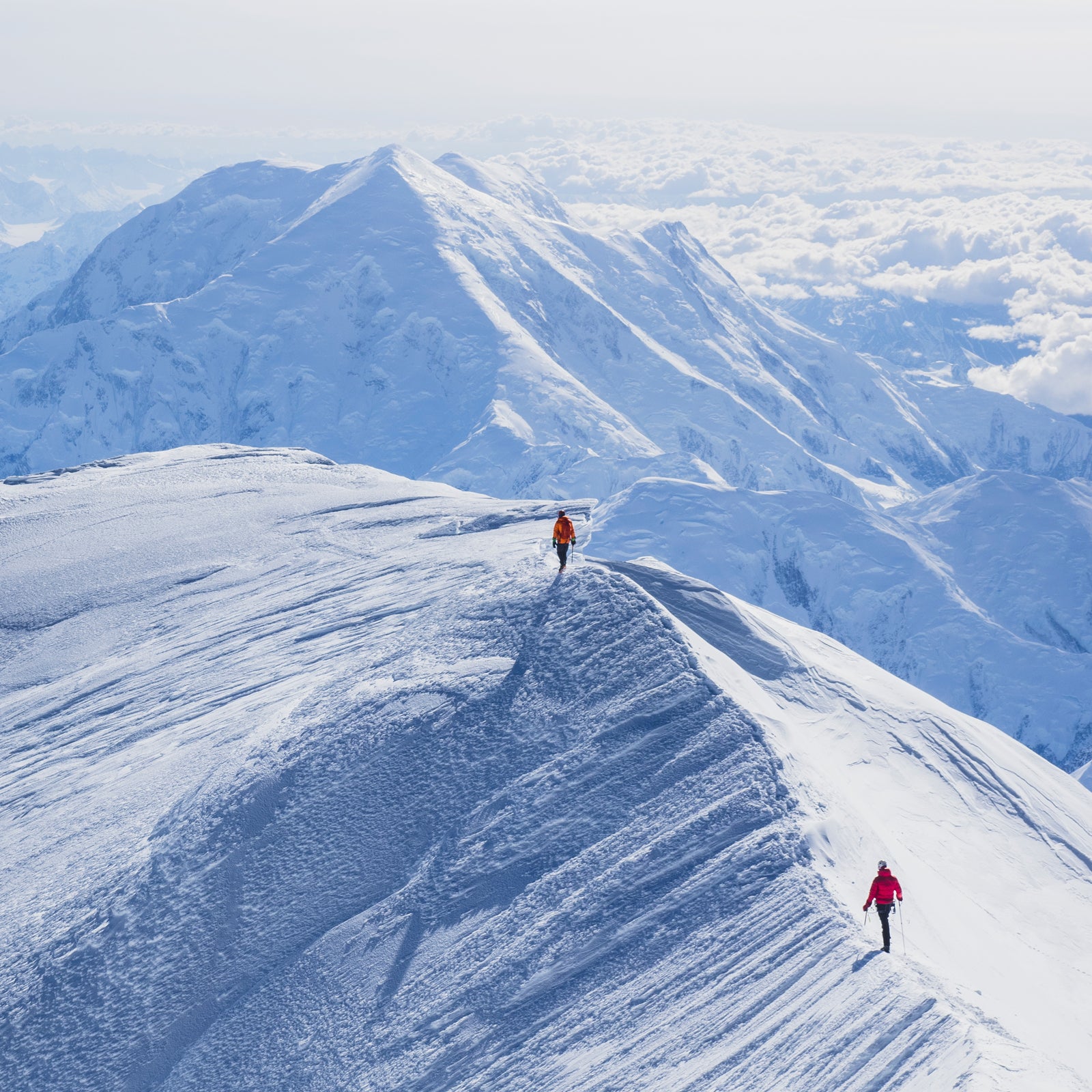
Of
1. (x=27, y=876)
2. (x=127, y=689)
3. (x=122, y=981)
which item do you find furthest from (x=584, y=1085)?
(x=127, y=689)

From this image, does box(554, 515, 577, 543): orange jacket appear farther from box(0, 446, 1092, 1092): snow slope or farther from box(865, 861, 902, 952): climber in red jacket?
box(865, 861, 902, 952): climber in red jacket

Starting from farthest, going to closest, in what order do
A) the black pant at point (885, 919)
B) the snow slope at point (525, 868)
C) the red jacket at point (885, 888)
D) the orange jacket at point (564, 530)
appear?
the orange jacket at point (564, 530) < the snow slope at point (525, 868) < the black pant at point (885, 919) < the red jacket at point (885, 888)

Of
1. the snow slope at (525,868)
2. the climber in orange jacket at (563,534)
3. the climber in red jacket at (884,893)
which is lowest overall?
the snow slope at (525,868)

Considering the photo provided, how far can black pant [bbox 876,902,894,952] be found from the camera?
89.4 feet

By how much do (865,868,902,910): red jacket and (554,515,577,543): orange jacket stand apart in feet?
54.2

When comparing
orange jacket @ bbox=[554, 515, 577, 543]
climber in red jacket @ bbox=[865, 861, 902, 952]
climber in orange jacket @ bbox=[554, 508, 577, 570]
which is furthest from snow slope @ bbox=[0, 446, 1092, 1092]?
orange jacket @ bbox=[554, 515, 577, 543]

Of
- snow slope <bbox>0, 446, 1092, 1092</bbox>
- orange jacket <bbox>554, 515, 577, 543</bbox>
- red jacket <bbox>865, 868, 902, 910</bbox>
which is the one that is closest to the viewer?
red jacket <bbox>865, 868, 902, 910</bbox>

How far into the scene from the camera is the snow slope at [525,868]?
92.4ft

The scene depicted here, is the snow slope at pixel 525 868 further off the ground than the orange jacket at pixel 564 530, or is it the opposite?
the orange jacket at pixel 564 530

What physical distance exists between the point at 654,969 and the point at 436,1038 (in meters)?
5.72

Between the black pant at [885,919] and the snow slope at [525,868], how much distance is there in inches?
24.1

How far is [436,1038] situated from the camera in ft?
95.8

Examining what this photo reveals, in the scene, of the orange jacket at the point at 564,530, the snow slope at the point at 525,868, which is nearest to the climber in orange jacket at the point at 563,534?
the orange jacket at the point at 564,530

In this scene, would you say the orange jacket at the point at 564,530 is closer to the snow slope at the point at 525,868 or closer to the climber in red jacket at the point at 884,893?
the snow slope at the point at 525,868
